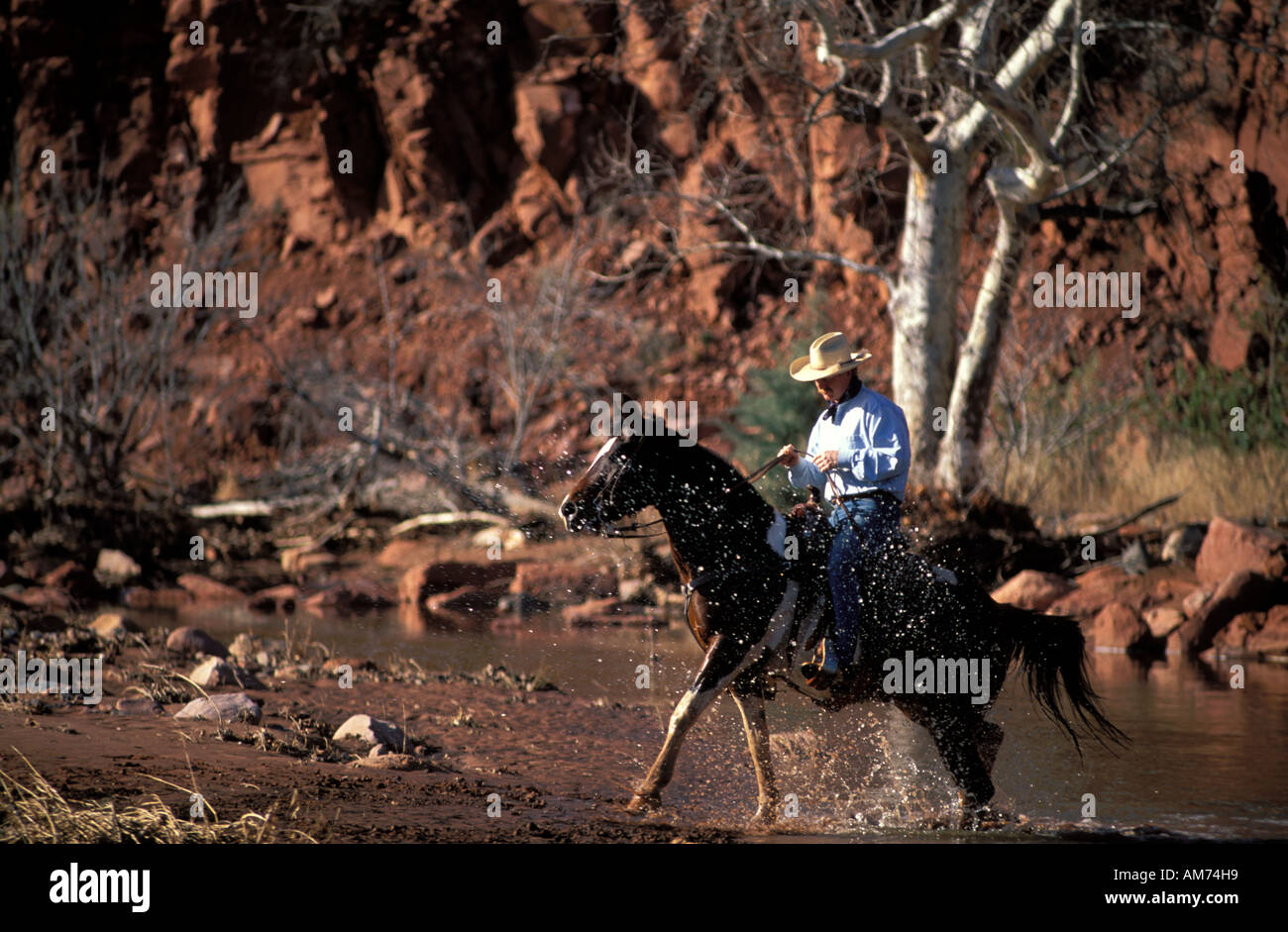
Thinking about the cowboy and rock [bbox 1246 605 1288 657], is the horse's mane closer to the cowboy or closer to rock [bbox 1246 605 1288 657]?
the cowboy

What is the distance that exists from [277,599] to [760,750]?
10096mm

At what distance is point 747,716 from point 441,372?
21068 mm

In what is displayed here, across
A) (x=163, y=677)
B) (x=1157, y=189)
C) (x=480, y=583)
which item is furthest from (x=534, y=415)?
(x=163, y=677)

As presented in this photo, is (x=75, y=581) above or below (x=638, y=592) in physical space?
above

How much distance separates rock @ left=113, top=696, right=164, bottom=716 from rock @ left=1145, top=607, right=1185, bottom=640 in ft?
31.4

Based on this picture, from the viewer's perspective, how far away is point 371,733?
763cm

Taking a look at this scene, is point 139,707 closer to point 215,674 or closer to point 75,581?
point 215,674

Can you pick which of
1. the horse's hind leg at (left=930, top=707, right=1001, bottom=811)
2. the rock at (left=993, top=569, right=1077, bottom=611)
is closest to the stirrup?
the horse's hind leg at (left=930, top=707, right=1001, bottom=811)

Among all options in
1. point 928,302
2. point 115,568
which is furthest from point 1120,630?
point 115,568

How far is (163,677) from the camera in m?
8.74

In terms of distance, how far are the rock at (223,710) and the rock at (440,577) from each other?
290 inches

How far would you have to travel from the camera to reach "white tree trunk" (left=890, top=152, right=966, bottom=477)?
15.5m

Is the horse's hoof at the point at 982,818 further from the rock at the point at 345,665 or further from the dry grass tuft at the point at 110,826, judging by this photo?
the rock at the point at 345,665

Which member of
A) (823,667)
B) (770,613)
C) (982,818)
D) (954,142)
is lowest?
(982,818)
